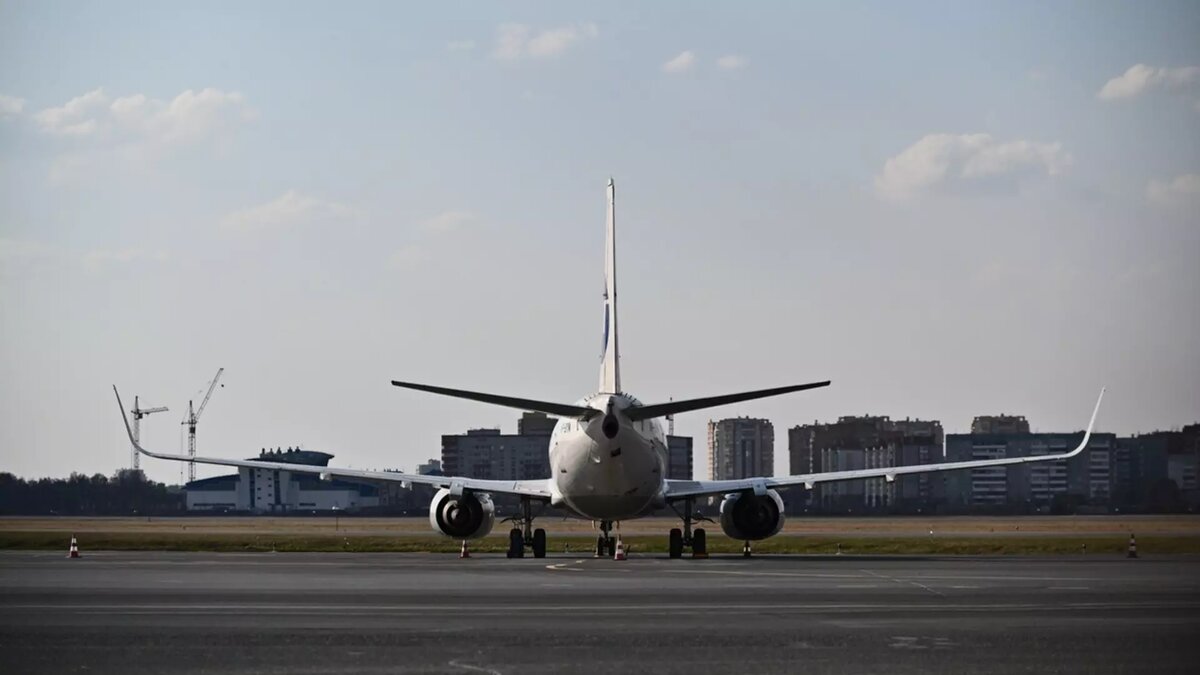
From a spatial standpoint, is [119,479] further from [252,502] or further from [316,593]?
[316,593]

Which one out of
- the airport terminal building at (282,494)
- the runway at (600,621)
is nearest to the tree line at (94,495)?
the airport terminal building at (282,494)

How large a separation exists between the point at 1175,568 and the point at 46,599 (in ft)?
83.1

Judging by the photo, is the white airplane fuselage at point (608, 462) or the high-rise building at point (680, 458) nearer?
the white airplane fuselage at point (608, 462)

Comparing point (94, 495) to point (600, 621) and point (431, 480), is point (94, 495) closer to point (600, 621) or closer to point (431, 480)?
point (431, 480)

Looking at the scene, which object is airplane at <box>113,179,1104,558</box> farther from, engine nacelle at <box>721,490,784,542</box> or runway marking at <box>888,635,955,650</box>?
runway marking at <box>888,635,955,650</box>

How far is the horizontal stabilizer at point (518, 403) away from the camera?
38.7m

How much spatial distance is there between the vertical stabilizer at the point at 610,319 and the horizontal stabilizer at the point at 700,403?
196 inches

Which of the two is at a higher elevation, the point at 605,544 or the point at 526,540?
the point at 526,540

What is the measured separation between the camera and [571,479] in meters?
48.3

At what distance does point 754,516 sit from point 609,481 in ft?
23.1

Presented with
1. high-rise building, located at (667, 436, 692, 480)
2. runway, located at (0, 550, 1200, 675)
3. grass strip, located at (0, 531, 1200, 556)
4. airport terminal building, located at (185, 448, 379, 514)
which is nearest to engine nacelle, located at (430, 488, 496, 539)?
grass strip, located at (0, 531, 1200, 556)

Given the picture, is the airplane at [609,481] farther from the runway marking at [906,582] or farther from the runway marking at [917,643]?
the runway marking at [917,643]

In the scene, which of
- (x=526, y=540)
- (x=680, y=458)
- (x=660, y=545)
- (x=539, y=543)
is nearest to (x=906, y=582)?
(x=539, y=543)

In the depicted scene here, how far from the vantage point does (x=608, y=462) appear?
1845 inches
